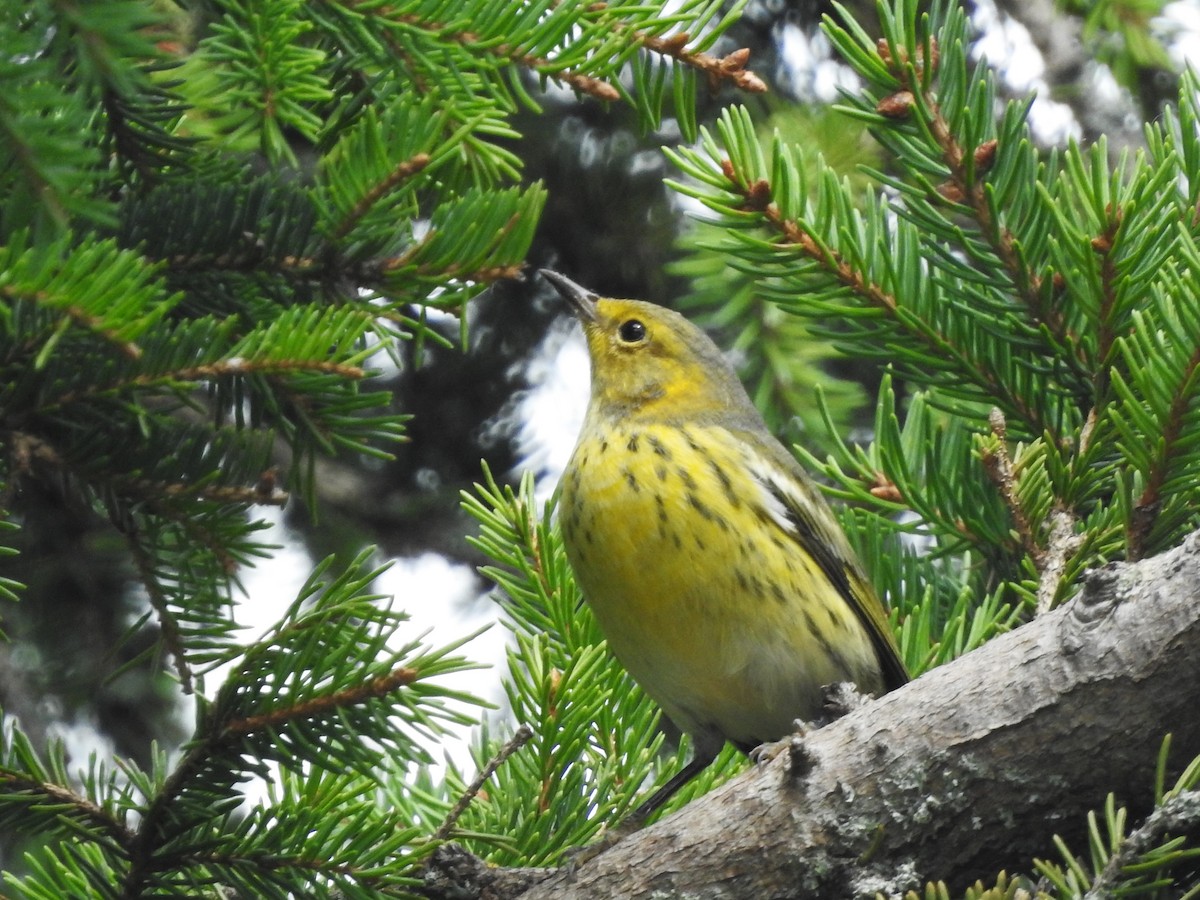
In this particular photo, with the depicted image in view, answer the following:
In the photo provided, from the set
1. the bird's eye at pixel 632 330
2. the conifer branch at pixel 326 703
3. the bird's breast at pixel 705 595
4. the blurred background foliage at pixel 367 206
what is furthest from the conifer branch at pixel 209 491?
the bird's eye at pixel 632 330

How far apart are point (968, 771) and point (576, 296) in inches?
89.4

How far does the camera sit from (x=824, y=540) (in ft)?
12.2

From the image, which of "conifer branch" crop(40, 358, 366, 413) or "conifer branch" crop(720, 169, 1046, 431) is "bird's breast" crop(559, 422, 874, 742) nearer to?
"conifer branch" crop(720, 169, 1046, 431)

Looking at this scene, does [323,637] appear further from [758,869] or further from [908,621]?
[908,621]

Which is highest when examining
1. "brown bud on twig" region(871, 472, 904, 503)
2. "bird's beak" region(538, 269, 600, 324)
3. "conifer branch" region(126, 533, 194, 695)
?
"bird's beak" region(538, 269, 600, 324)

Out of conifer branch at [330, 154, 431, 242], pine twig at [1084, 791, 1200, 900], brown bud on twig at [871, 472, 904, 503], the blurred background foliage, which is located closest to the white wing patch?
the blurred background foliage

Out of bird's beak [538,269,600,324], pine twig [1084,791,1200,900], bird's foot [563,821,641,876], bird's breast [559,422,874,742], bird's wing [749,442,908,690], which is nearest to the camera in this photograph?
pine twig [1084,791,1200,900]

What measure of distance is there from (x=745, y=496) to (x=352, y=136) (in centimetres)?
160

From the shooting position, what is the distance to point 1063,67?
15.6 ft

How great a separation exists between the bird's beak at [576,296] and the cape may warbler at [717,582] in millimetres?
512

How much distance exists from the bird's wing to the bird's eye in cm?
69

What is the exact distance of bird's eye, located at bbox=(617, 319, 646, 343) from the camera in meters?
4.34

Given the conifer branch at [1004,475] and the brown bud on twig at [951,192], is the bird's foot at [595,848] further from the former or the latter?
the brown bud on twig at [951,192]

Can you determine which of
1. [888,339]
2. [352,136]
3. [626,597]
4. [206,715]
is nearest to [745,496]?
[626,597]
